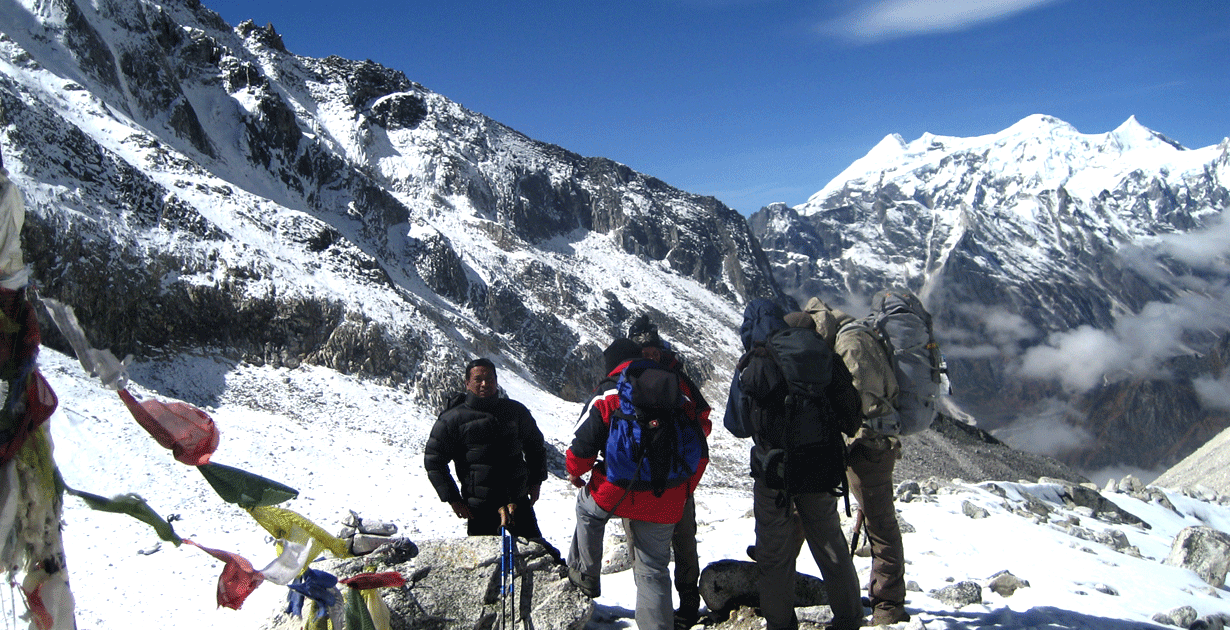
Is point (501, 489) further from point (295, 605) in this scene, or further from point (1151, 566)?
point (1151, 566)

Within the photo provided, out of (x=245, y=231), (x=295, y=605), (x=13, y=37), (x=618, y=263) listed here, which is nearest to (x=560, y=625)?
(x=295, y=605)

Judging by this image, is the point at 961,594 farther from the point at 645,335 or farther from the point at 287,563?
the point at 287,563

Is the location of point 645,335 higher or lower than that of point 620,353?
higher

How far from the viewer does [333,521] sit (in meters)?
16.5

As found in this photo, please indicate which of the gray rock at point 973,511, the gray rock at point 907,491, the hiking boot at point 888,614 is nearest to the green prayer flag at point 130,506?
the hiking boot at point 888,614

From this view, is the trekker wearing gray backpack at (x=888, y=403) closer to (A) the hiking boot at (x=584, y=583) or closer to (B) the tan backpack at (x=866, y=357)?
(B) the tan backpack at (x=866, y=357)

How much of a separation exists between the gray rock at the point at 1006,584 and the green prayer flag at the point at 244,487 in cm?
617

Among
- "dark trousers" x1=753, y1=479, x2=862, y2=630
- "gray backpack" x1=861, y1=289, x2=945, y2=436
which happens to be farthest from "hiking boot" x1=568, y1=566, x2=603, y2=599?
"gray backpack" x1=861, y1=289, x2=945, y2=436

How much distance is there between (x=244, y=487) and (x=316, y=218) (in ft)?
118

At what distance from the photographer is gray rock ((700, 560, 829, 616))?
19.4 feet

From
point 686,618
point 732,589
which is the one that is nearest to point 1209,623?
point 732,589

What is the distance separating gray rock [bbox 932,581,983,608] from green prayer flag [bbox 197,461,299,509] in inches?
215

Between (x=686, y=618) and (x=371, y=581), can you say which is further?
(x=686, y=618)

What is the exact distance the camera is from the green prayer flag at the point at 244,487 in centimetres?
285
